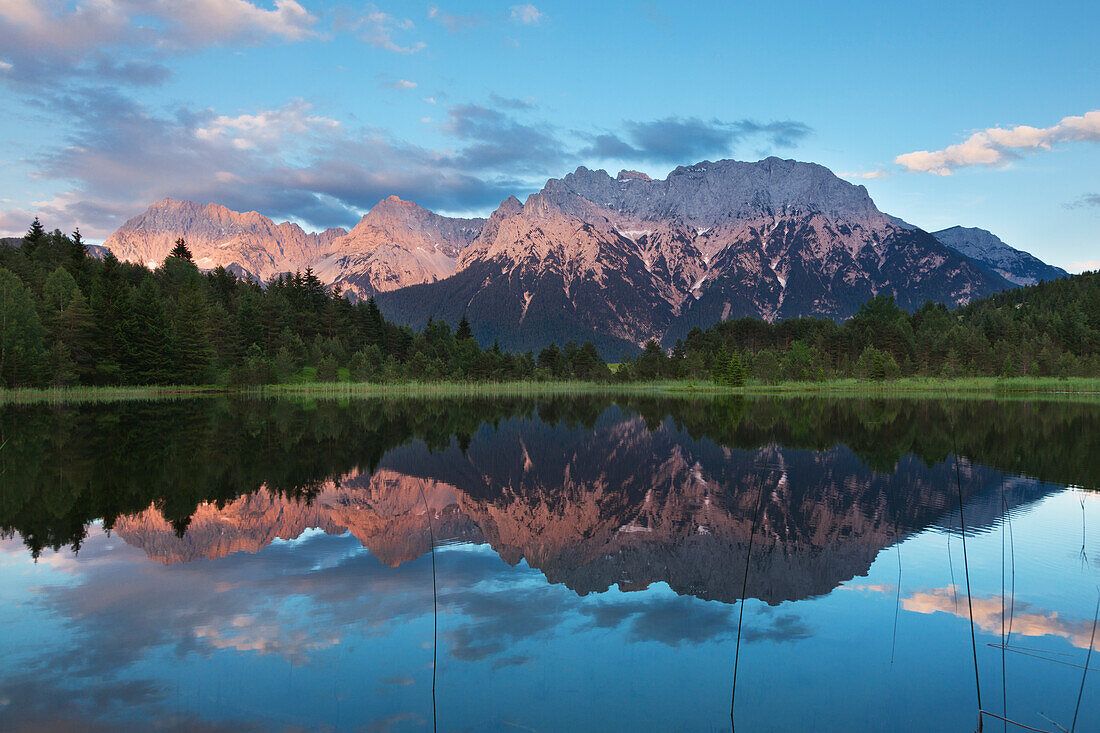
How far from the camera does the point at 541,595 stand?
40.3ft

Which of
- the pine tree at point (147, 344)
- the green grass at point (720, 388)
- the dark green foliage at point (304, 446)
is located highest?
the pine tree at point (147, 344)

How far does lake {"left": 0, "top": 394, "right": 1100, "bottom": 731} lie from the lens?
314 inches

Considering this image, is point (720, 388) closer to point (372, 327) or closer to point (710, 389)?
point (710, 389)

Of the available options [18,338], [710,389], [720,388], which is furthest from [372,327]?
[720,388]

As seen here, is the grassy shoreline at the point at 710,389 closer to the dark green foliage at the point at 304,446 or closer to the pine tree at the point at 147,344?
the pine tree at the point at 147,344

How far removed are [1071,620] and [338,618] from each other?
40.4ft

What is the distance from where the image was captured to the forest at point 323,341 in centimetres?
8519

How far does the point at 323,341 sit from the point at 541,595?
121 metres

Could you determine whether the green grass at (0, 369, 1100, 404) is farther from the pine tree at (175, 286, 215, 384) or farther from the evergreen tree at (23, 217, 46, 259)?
the evergreen tree at (23, 217, 46, 259)

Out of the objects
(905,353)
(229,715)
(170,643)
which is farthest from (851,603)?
(905,353)

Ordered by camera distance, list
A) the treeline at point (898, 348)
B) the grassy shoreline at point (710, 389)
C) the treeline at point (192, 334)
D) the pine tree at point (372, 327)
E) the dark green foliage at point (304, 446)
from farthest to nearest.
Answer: the pine tree at point (372, 327), the treeline at point (898, 348), the grassy shoreline at point (710, 389), the treeline at point (192, 334), the dark green foliage at point (304, 446)

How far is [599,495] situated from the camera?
2223 cm

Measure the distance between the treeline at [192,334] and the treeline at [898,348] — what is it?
2608 cm

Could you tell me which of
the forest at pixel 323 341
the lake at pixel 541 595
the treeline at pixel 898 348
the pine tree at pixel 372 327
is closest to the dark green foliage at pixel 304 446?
the lake at pixel 541 595
